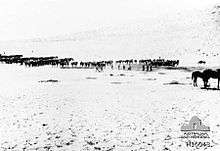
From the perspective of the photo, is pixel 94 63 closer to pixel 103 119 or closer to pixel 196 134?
pixel 103 119

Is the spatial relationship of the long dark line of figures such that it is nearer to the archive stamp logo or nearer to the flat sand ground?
the flat sand ground

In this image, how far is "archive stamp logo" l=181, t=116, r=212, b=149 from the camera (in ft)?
55.6

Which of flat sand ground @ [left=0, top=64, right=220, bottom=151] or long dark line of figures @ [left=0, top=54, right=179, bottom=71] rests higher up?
long dark line of figures @ [left=0, top=54, right=179, bottom=71]

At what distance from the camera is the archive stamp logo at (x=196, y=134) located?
667 inches

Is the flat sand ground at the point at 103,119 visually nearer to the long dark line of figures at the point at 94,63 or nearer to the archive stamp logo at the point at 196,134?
the archive stamp logo at the point at 196,134

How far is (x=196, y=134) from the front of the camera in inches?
719

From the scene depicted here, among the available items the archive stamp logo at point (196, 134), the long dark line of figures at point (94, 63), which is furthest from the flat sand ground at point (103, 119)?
the long dark line of figures at point (94, 63)

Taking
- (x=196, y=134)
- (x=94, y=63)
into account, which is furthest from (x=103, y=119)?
(x=94, y=63)

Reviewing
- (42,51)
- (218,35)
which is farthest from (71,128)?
(218,35)

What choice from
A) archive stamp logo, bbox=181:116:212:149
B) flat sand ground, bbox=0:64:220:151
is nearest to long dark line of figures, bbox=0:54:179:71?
flat sand ground, bbox=0:64:220:151

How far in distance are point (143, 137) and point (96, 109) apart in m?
7.89

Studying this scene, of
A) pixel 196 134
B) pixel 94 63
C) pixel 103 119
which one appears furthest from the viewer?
pixel 94 63

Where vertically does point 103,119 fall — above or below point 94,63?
below

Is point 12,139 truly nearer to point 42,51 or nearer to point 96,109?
point 96,109
